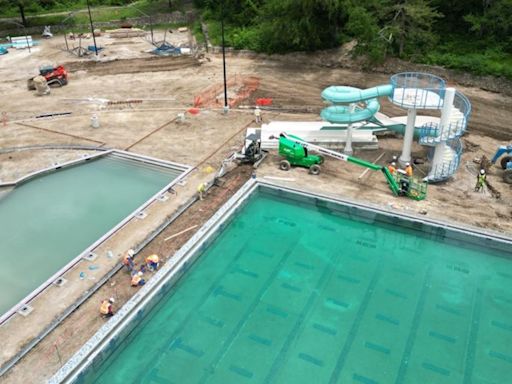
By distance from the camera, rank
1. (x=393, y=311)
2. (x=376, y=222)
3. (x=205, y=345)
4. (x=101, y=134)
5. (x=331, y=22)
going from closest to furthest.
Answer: (x=205, y=345), (x=393, y=311), (x=376, y=222), (x=101, y=134), (x=331, y=22)

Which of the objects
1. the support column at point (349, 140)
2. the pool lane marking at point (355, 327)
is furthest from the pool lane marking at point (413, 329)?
the support column at point (349, 140)

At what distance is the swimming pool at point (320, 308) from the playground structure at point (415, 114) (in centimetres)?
415

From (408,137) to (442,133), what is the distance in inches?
79.0

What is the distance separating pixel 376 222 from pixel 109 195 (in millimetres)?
12313

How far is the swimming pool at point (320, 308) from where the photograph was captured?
14.6 m

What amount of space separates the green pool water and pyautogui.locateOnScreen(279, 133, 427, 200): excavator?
200cm

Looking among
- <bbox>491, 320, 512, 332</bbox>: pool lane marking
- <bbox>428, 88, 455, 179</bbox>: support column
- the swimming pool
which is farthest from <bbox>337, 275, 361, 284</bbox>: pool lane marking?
<bbox>428, 88, 455, 179</bbox>: support column

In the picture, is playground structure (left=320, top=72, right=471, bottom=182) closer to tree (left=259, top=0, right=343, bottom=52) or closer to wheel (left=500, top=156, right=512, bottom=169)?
wheel (left=500, top=156, right=512, bottom=169)

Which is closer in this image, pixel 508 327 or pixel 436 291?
pixel 508 327

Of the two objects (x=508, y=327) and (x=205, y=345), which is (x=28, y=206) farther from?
(x=508, y=327)

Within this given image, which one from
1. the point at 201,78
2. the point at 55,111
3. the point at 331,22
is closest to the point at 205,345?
the point at 55,111

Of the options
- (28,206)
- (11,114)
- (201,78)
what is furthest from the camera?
(201,78)

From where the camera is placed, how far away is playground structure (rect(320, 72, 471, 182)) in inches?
862

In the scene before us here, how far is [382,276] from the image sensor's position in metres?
18.2
